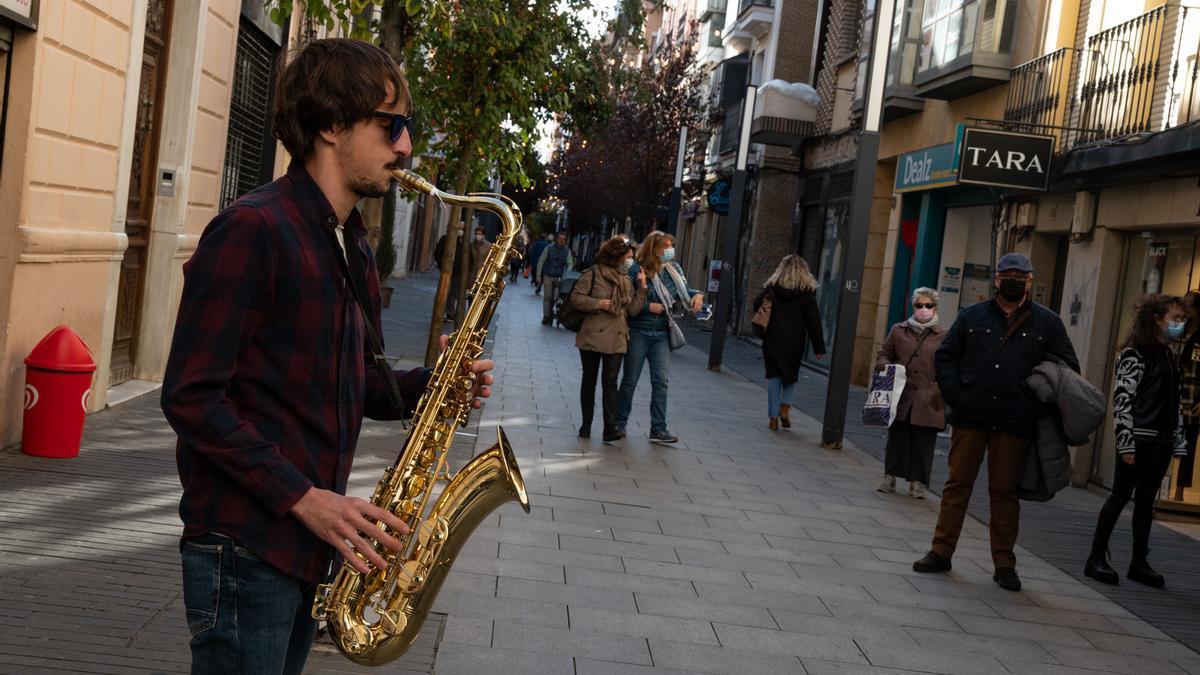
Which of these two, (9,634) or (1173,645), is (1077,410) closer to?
(1173,645)

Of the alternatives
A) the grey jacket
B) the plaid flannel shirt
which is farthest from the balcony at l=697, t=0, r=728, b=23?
the plaid flannel shirt

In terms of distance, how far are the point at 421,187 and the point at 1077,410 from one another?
5.53 m

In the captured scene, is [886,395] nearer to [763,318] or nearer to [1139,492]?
[1139,492]

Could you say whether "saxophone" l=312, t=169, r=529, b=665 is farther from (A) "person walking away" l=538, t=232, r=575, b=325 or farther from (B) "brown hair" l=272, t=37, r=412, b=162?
(A) "person walking away" l=538, t=232, r=575, b=325

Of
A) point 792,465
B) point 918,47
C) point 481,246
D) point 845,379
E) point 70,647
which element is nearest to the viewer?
point 70,647

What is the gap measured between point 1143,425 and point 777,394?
6.21 metres

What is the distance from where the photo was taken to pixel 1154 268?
12.6m

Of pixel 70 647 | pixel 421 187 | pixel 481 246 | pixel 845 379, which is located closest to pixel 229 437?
pixel 421 187

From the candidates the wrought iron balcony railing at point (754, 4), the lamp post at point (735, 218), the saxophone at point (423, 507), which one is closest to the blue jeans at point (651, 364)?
the saxophone at point (423, 507)

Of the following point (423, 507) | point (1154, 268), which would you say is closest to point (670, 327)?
point (1154, 268)

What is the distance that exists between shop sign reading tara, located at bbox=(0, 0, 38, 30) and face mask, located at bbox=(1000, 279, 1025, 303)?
5742 mm

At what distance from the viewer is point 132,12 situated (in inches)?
366

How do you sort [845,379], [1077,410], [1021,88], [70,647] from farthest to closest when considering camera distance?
[1021,88]
[845,379]
[1077,410]
[70,647]

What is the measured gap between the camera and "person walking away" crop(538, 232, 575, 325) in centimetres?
2805
